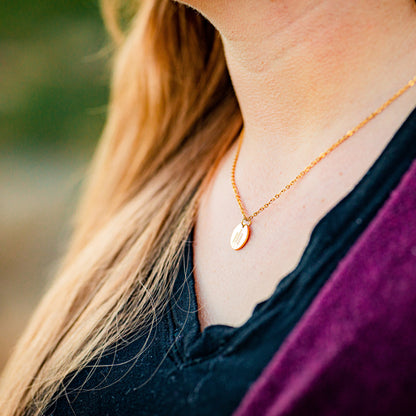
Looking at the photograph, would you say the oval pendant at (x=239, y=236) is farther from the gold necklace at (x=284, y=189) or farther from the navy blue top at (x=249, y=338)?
the navy blue top at (x=249, y=338)

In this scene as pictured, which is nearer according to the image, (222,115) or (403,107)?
(403,107)

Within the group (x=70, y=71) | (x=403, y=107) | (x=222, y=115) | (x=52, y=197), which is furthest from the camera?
(x=70, y=71)

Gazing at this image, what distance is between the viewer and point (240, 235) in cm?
91

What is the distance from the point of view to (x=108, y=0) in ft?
4.67

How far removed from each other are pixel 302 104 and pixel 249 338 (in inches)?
17.6

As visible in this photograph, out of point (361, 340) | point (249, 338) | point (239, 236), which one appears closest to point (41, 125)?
point (239, 236)

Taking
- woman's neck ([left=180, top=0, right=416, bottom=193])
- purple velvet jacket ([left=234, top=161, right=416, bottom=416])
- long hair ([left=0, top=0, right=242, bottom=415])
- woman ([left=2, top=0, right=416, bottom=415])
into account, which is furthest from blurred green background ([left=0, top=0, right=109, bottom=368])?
purple velvet jacket ([left=234, top=161, right=416, bottom=416])

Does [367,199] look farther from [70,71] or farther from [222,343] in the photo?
[70,71]

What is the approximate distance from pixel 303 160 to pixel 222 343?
37 centimetres

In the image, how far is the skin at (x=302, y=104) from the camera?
2.64ft

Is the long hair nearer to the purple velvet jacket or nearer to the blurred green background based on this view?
the purple velvet jacket

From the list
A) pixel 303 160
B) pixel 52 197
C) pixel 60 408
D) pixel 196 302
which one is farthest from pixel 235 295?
pixel 52 197

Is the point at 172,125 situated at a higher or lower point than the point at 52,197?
higher

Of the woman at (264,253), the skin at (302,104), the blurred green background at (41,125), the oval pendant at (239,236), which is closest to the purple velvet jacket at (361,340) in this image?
the woman at (264,253)
